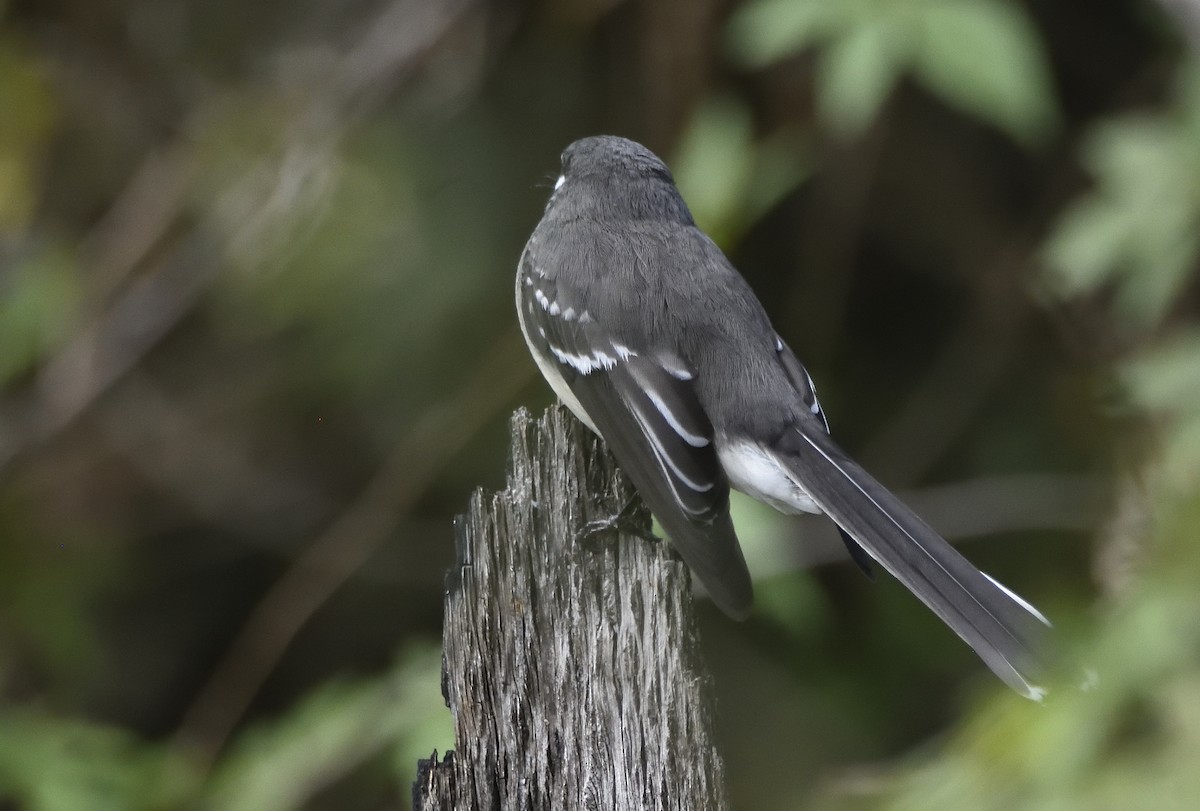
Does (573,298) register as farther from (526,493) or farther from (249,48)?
(249,48)

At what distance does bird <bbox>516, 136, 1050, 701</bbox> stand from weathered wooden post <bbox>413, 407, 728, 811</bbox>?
0.17m

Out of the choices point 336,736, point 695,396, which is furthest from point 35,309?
point 695,396

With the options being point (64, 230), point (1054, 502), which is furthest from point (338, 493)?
point (1054, 502)

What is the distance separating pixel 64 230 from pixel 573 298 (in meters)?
2.70

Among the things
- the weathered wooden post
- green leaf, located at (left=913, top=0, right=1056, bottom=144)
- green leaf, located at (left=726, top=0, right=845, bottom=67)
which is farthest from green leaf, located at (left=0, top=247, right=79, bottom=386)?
green leaf, located at (left=913, top=0, right=1056, bottom=144)

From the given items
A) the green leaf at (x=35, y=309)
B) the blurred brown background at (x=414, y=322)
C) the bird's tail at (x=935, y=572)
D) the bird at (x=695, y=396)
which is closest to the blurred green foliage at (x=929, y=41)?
the bird at (x=695, y=396)

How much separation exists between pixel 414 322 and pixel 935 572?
8.35ft

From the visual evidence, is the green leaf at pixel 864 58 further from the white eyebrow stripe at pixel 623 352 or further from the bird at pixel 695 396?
the white eyebrow stripe at pixel 623 352

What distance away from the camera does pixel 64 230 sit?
4453 mm

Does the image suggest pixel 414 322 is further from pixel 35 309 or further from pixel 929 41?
pixel 929 41

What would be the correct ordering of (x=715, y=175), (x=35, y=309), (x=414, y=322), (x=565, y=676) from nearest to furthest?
(x=565, y=676)
(x=715, y=175)
(x=35, y=309)
(x=414, y=322)

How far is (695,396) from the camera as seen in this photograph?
95.1 inches

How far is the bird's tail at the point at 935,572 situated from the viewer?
6.20 ft

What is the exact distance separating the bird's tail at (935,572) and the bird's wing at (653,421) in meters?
0.20
